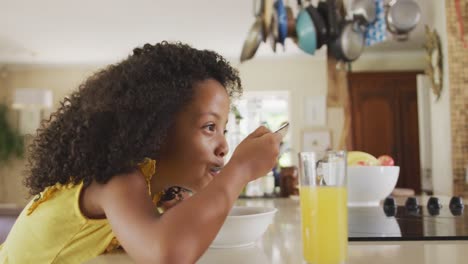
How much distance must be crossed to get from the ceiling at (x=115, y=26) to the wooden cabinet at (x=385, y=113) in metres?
0.35

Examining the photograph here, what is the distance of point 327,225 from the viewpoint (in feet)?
1.89

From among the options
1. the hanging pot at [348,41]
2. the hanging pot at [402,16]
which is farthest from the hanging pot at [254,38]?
the hanging pot at [402,16]

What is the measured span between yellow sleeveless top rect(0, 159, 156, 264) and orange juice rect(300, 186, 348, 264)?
11.4 inches

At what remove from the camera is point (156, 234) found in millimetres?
516

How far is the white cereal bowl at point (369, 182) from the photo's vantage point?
4.03 feet

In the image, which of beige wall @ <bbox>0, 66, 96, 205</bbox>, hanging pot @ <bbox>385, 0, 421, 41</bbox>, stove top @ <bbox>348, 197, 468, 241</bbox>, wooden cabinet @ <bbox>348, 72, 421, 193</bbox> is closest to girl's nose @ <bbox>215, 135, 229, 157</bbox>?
stove top @ <bbox>348, 197, 468, 241</bbox>

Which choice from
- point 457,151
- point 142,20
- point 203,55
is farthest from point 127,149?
point 142,20

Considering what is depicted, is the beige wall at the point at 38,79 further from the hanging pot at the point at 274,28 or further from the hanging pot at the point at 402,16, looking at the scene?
the hanging pot at the point at 402,16

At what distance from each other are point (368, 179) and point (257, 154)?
711 millimetres

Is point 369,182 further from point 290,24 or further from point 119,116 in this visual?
point 290,24

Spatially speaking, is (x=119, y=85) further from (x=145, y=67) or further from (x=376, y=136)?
(x=376, y=136)

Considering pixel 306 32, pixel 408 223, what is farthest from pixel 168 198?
pixel 306 32

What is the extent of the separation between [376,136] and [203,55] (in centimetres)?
439

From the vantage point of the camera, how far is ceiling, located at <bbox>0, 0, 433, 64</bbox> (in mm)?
3475
